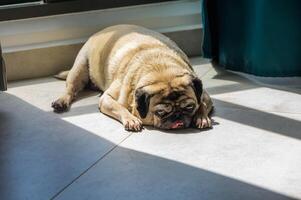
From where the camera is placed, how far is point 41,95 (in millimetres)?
3250

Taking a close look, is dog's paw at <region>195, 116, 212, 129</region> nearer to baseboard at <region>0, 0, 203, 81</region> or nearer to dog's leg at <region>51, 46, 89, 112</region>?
dog's leg at <region>51, 46, 89, 112</region>

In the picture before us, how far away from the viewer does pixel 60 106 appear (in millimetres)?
3000

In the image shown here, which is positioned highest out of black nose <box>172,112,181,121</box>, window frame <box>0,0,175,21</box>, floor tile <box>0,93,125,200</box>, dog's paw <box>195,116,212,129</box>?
window frame <box>0,0,175,21</box>

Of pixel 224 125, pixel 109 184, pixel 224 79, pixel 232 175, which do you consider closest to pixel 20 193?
pixel 109 184

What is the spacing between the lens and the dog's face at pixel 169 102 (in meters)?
2.62

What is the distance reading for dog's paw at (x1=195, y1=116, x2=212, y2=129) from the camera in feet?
8.68

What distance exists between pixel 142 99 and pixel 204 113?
A: 12.5 inches

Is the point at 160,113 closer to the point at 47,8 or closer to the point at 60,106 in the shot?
the point at 60,106

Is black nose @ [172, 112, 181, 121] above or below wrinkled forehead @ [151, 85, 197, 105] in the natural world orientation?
below

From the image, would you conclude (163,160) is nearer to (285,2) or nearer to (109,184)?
(109,184)

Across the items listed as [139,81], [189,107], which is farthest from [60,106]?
[189,107]

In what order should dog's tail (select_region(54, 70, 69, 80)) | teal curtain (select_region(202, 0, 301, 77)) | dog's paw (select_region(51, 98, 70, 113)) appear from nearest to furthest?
dog's paw (select_region(51, 98, 70, 113)), teal curtain (select_region(202, 0, 301, 77)), dog's tail (select_region(54, 70, 69, 80))

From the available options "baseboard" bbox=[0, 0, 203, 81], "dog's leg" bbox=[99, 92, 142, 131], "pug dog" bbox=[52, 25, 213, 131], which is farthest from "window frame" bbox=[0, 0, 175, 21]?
"dog's leg" bbox=[99, 92, 142, 131]

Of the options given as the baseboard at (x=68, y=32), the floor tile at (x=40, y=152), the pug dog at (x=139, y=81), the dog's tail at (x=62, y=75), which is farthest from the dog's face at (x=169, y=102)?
the baseboard at (x=68, y=32)
